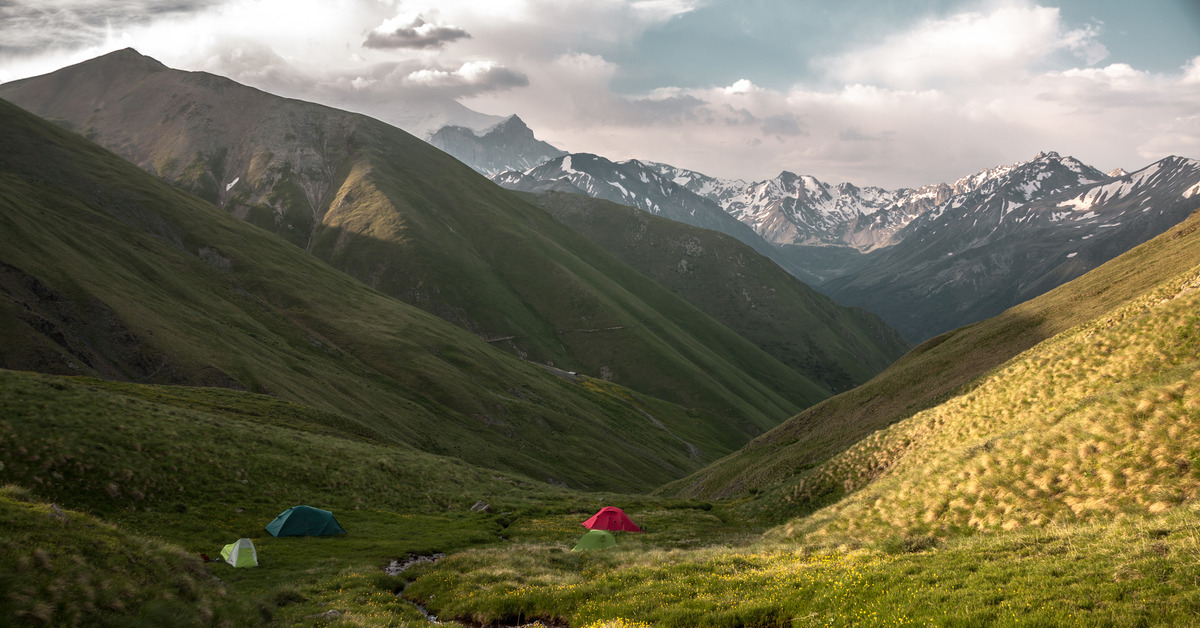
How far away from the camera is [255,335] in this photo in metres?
105

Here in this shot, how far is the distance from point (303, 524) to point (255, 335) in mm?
79842

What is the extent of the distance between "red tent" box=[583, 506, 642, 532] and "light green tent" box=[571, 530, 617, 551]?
6.25m

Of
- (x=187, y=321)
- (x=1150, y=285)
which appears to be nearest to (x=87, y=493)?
(x=187, y=321)

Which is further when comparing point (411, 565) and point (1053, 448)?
point (411, 565)

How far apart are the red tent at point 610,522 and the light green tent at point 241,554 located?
850 inches

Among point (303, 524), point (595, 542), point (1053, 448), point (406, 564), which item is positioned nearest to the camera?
point (1053, 448)

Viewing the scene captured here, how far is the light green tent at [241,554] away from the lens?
30578mm

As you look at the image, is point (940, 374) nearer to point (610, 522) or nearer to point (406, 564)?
point (610, 522)

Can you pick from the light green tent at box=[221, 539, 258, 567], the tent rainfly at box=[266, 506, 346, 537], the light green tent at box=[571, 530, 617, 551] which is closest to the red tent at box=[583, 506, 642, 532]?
the light green tent at box=[571, 530, 617, 551]

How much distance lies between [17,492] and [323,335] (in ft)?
388

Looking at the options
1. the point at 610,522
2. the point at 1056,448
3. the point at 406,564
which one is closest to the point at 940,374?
the point at 610,522

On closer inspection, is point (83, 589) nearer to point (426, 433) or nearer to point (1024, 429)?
point (1024, 429)

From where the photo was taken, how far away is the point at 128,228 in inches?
4865

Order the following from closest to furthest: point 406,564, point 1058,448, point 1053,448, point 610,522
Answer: point 1058,448
point 1053,448
point 406,564
point 610,522
